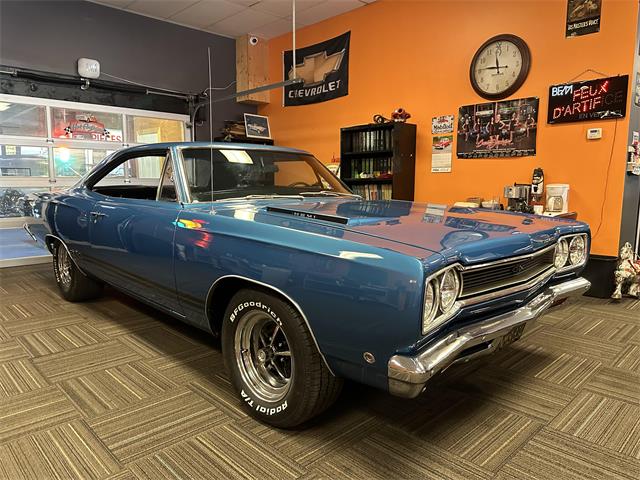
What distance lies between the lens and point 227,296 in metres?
1.97

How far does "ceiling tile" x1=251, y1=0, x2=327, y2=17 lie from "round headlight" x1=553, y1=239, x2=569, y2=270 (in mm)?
5051

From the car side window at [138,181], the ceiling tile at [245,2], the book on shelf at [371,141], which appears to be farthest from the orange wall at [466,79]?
the car side window at [138,181]

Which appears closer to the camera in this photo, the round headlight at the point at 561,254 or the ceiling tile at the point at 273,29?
the round headlight at the point at 561,254

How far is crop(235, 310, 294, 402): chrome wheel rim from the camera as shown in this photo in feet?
6.02

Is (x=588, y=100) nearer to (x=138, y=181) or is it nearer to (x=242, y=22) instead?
(x=242, y=22)

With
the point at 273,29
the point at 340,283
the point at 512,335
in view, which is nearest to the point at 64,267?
the point at 340,283

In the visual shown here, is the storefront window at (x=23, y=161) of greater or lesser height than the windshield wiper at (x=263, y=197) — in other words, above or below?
above

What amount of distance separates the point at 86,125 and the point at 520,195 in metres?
5.63

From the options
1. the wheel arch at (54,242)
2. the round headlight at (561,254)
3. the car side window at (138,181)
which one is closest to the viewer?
the round headlight at (561,254)

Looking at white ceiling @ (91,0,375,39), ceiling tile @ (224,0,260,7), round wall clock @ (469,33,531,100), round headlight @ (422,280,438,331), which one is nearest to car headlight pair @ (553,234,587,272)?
round headlight @ (422,280,438,331)

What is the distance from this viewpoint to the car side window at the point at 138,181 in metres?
2.48

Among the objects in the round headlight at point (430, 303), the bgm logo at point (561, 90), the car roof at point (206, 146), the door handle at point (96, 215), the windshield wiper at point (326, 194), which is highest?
the bgm logo at point (561, 90)

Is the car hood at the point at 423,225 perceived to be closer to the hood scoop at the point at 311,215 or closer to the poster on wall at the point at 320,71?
the hood scoop at the point at 311,215

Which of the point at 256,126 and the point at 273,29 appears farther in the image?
the point at 256,126
